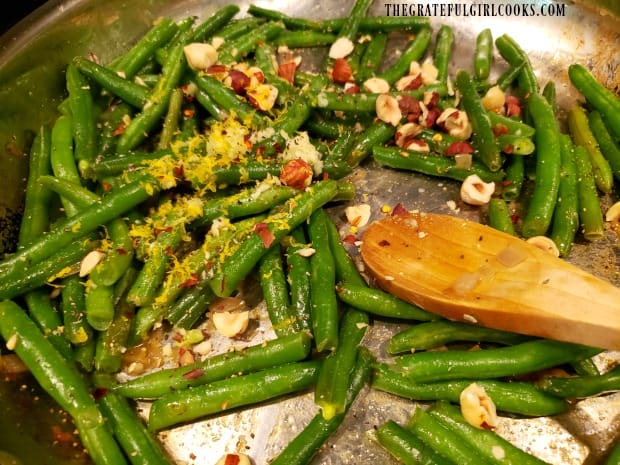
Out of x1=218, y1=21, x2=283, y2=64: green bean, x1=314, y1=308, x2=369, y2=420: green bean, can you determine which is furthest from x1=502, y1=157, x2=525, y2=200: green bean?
x1=218, y1=21, x2=283, y2=64: green bean

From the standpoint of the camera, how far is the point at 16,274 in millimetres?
3324

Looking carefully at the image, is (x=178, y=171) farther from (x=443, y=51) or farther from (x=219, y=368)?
(x=443, y=51)

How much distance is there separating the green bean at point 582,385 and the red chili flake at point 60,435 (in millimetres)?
2868

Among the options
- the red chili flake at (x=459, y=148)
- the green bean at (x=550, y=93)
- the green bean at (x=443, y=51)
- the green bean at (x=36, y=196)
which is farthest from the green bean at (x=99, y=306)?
the green bean at (x=550, y=93)

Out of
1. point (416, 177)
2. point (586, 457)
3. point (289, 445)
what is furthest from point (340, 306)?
point (586, 457)

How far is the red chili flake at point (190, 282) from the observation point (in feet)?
11.3

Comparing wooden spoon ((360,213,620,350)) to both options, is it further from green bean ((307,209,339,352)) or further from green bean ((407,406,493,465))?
green bean ((407,406,493,465))

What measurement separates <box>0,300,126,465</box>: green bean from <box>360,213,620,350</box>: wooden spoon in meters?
1.92

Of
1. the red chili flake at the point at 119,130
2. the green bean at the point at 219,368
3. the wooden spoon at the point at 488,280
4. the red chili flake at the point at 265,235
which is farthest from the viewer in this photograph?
the red chili flake at the point at 119,130

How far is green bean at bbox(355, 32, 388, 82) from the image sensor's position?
4.79 meters

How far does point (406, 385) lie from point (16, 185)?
331cm

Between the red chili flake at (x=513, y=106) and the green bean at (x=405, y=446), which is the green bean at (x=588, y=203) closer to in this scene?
the red chili flake at (x=513, y=106)

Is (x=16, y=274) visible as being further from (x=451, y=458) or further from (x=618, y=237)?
(x=618, y=237)

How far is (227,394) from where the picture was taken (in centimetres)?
309
